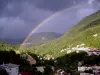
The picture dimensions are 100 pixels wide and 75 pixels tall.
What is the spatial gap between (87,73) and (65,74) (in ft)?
19.6

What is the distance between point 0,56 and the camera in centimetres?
9600

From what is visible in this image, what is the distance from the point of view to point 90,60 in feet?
343

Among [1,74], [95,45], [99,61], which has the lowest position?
[1,74]

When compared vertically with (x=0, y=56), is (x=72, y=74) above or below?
below

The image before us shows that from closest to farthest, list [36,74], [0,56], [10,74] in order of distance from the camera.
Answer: [10,74] → [36,74] → [0,56]

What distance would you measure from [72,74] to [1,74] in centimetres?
2927

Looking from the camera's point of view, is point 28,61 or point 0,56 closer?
point 0,56

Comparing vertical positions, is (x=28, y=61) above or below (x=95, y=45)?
below

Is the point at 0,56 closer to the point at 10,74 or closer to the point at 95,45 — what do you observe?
the point at 10,74

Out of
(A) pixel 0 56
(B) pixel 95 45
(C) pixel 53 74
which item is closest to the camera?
(C) pixel 53 74

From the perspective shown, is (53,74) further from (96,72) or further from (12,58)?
(12,58)

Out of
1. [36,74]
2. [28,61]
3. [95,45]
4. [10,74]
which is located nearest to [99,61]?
[28,61]

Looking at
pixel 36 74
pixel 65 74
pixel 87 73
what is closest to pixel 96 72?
pixel 87 73

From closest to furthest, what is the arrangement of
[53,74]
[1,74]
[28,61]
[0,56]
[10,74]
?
1. [1,74]
2. [10,74]
3. [53,74]
4. [0,56]
5. [28,61]
